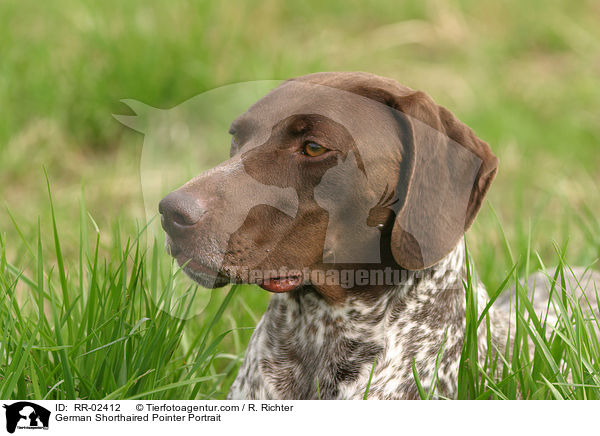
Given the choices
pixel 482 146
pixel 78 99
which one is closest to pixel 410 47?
pixel 78 99

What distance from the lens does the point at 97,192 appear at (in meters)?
5.55

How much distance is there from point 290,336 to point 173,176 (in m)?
1.30

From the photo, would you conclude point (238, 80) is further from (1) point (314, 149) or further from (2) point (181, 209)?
(2) point (181, 209)

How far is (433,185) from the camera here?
2.86 metres

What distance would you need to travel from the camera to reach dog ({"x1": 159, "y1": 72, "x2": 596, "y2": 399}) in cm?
276

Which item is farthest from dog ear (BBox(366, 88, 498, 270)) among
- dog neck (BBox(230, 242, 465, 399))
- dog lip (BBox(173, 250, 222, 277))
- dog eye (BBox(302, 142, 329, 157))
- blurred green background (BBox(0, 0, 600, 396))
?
blurred green background (BBox(0, 0, 600, 396))

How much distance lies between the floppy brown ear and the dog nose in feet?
2.37

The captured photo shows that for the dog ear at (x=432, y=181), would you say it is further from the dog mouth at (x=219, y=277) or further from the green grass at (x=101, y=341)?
the green grass at (x=101, y=341)

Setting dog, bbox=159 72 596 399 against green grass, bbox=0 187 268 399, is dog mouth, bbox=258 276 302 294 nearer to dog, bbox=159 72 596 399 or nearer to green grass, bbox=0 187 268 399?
dog, bbox=159 72 596 399

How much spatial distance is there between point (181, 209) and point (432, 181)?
3.00 ft

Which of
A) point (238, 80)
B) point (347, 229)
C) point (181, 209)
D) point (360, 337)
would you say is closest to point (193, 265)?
point (181, 209)

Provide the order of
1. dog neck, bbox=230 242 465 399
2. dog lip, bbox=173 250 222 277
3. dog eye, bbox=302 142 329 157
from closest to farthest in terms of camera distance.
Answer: dog lip, bbox=173 250 222 277
dog eye, bbox=302 142 329 157
dog neck, bbox=230 242 465 399

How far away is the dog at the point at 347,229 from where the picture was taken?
2760 millimetres

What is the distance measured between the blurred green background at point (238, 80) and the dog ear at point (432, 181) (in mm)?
1377
